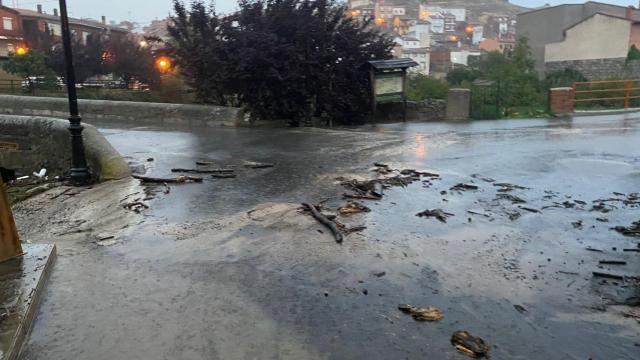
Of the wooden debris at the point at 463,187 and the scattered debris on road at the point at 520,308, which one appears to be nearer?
the scattered debris on road at the point at 520,308

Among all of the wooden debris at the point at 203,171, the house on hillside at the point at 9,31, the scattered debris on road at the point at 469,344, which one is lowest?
the scattered debris on road at the point at 469,344

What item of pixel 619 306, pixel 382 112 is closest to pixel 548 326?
pixel 619 306

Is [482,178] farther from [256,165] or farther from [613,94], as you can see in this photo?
[613,94]

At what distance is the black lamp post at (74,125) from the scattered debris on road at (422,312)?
20.8 feet

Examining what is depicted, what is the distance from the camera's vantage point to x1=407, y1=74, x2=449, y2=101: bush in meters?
21.3

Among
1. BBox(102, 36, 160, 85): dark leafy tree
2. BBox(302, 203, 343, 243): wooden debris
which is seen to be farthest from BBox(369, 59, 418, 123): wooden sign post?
BBox(102, 36, 160, 85): dark leafy tree

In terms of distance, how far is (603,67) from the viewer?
5144 cm

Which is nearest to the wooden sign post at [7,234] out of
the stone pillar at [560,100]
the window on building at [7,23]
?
the stone pillar at [560,100]

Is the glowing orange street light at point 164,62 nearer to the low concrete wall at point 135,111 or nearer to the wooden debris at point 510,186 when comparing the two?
the low concrete wall at point 135,111

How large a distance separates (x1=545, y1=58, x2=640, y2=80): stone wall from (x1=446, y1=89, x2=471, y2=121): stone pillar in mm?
32978

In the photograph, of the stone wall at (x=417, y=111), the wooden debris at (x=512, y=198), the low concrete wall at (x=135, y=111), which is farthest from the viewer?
the stone wall at (x=417, y=111)

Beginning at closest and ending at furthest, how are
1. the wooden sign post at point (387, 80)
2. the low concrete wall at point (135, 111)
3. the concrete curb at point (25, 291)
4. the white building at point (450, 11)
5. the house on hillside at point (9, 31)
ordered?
the concrete curb at point (25, 291) → the low concrete wall at point (135, 111) → the wooden sign post at point (387, 80) → the house on hillside at point (9, 31) → the white building at point (450, 11)

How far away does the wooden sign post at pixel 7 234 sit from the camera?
4918 millimetres

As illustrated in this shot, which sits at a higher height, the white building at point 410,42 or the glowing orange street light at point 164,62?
the white building at point 410,42
